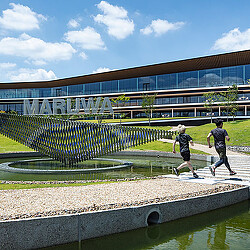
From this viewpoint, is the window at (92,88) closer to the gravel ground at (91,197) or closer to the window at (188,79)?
the window at (188,79)

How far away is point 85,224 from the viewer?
5641 mm

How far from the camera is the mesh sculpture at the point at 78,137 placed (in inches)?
608

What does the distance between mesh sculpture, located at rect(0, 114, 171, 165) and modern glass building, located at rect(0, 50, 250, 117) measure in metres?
58.4

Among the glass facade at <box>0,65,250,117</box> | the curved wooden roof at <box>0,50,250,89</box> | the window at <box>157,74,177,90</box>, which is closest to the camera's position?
the curved wooden roof at <box>0,50,250,89</box>

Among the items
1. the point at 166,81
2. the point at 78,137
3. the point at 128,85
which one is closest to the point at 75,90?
the point at 128,85

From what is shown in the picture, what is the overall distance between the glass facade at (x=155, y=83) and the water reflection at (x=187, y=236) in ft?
233

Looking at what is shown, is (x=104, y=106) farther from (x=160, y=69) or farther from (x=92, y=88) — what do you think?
(x=92, y=88)

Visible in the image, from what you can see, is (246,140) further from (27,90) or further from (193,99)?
(27,90)

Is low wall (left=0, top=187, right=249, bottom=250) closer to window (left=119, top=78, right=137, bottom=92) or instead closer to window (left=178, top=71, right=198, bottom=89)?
window (left=178, top=71, right=198, bottom=89)

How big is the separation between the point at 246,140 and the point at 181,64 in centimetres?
4698

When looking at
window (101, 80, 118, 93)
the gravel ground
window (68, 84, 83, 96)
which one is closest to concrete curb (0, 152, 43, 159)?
the gravel ground

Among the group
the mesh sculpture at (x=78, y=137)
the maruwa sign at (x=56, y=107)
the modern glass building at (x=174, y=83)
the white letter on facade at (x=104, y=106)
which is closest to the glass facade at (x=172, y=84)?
the modern glass building at (x=174, y=83)

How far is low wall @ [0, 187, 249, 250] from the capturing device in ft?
16.7

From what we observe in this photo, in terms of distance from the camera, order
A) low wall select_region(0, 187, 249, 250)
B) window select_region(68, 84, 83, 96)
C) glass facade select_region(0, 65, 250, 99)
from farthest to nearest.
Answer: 1. window select_region(68, 84, 83, 96)
2. glass facade select_region(0, 65, 250, 99)
3. low wall select_region(0, 187, 249, 250)
